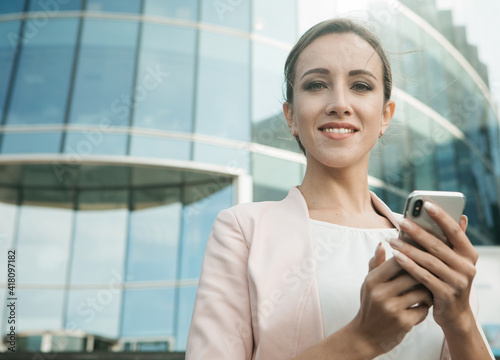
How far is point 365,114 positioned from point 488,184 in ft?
35.0

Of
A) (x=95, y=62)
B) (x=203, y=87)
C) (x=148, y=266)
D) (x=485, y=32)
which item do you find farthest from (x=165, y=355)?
(x=485, y=32)

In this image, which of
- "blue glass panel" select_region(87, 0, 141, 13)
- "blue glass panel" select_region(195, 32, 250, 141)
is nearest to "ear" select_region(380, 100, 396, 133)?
"blue glass panel" select_region(195, 32, 250, 141)

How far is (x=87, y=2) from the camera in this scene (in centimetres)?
1095

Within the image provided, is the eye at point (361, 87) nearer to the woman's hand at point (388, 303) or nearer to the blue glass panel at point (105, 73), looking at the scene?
the woman's hand at point (388, 303)

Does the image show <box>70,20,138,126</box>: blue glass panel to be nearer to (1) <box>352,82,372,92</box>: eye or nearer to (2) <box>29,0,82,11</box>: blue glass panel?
(2) <box>29,0,82,11</box>: blue glass panel

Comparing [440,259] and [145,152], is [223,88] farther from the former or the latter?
[440,259]

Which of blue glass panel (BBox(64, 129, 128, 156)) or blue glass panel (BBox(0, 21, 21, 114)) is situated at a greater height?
blue glass panel (BBox(0, 21, 21, 114))

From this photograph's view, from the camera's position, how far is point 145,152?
1006 centimetres

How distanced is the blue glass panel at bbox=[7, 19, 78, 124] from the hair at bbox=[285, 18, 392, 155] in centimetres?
939

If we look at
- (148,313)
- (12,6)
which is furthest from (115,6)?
(148,313)

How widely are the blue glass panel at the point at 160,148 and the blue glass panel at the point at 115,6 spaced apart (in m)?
3.10

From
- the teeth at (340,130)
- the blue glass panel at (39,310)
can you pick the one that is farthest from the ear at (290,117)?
the blue glass panel at (39,310)

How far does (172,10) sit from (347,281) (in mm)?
10537

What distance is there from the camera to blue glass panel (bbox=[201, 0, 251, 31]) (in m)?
10.7
